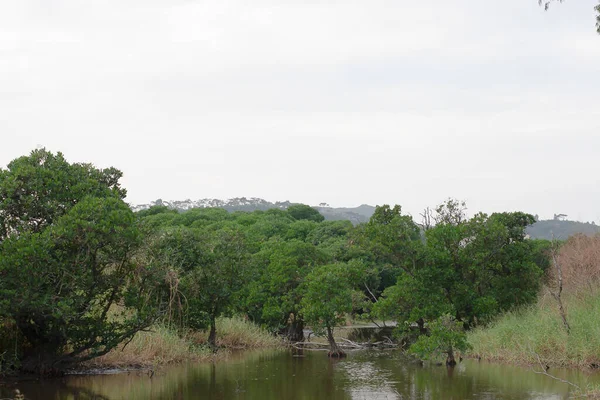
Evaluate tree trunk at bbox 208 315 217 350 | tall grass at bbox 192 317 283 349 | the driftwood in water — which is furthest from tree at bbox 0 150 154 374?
the driftwood in water

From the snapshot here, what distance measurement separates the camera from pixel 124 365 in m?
21.0

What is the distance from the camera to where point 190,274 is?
24531 millimetres

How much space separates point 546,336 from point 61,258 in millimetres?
15919

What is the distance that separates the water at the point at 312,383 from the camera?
53.6ft

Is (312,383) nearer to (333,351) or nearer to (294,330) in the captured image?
(333,351)

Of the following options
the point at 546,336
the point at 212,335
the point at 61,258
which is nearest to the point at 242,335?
the point at 212,335

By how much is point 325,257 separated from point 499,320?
9.41 metres

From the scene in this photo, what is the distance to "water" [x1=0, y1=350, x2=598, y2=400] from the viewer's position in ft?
53.6

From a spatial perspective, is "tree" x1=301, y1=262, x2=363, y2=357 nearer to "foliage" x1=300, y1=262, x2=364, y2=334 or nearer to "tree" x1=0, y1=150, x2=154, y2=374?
"foliage" x1=300, y1=262, x2=364, y2=334

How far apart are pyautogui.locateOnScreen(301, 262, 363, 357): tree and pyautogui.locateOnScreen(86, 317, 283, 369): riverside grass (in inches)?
163

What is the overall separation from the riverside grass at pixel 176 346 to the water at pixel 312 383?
80 cm

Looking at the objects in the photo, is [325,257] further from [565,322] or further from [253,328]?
[565,322]

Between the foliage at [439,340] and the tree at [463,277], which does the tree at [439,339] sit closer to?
the foliage at [439,340]

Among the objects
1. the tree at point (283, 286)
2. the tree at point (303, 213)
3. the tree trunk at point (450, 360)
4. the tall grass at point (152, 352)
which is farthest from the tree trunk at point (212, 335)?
the tree at point (303, 213)
